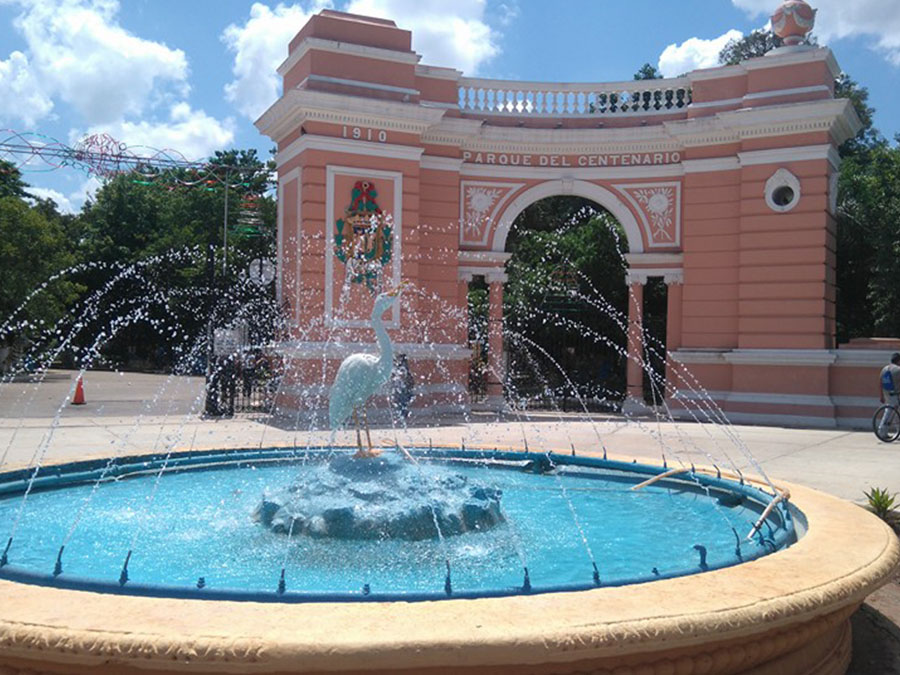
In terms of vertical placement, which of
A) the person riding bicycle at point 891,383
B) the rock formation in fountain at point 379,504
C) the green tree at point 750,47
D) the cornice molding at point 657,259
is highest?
the green tree at point 750,47

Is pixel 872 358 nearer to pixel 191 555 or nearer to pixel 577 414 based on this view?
pixel 577 414

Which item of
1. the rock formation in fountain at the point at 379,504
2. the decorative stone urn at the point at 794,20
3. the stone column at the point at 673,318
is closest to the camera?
the rock formation in fountain at the point at 379,504

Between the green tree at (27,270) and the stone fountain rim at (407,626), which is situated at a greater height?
the green tree at (27,270)

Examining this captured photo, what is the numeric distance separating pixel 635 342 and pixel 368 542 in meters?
13.2

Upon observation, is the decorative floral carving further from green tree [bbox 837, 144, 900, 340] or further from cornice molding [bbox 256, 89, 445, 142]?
green tree [bbox 837, 144, 900, 340]

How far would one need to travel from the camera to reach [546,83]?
1725 cm

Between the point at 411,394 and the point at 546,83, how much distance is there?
721cm

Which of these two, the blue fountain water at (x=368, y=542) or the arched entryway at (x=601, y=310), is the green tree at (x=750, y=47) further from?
the blue fountain water at (x=368, y=542)

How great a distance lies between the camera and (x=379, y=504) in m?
5.30

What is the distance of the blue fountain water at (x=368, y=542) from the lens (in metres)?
4.33

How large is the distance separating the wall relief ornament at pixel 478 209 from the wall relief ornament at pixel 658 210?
8.86ft

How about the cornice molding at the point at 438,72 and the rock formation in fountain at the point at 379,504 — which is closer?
the rock formation in fountain at the point at 379,504

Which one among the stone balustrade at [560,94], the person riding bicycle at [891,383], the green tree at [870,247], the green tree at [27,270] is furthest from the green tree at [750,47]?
the green tree at [27,270]

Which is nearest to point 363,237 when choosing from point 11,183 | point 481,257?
point 481,257
